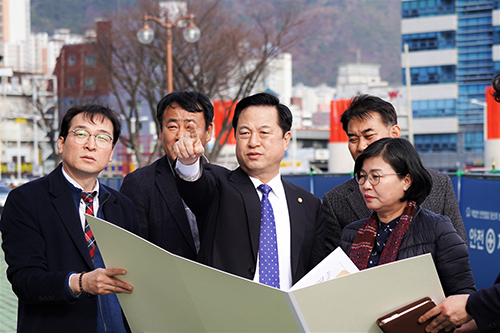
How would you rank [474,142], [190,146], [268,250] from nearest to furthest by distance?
[190,146]
[268,250]
[474,142]

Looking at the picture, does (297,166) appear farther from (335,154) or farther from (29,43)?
(29,43)

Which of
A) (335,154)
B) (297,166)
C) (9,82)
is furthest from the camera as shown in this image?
(9,82)

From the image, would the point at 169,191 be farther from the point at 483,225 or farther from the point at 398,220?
the point at 483,225

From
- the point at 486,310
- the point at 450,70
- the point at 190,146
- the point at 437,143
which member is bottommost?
the point at 486,310

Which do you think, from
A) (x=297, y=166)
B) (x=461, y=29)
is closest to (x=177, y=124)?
(x=297, y=166)

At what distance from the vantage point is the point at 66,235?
2.86 meters

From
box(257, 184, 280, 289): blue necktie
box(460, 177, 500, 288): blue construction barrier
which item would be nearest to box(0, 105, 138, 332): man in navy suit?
box(257, 184, 280, 289): blue necktie

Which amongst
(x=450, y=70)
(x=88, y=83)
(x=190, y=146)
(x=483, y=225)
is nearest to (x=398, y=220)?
(x=190, y=146)

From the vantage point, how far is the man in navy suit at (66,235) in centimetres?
265

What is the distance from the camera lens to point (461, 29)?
188 feet

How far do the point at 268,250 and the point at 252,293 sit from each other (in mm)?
1036

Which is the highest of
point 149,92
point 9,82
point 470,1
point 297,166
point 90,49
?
point 470,1

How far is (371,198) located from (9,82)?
259ft

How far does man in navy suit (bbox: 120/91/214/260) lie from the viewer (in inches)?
144
